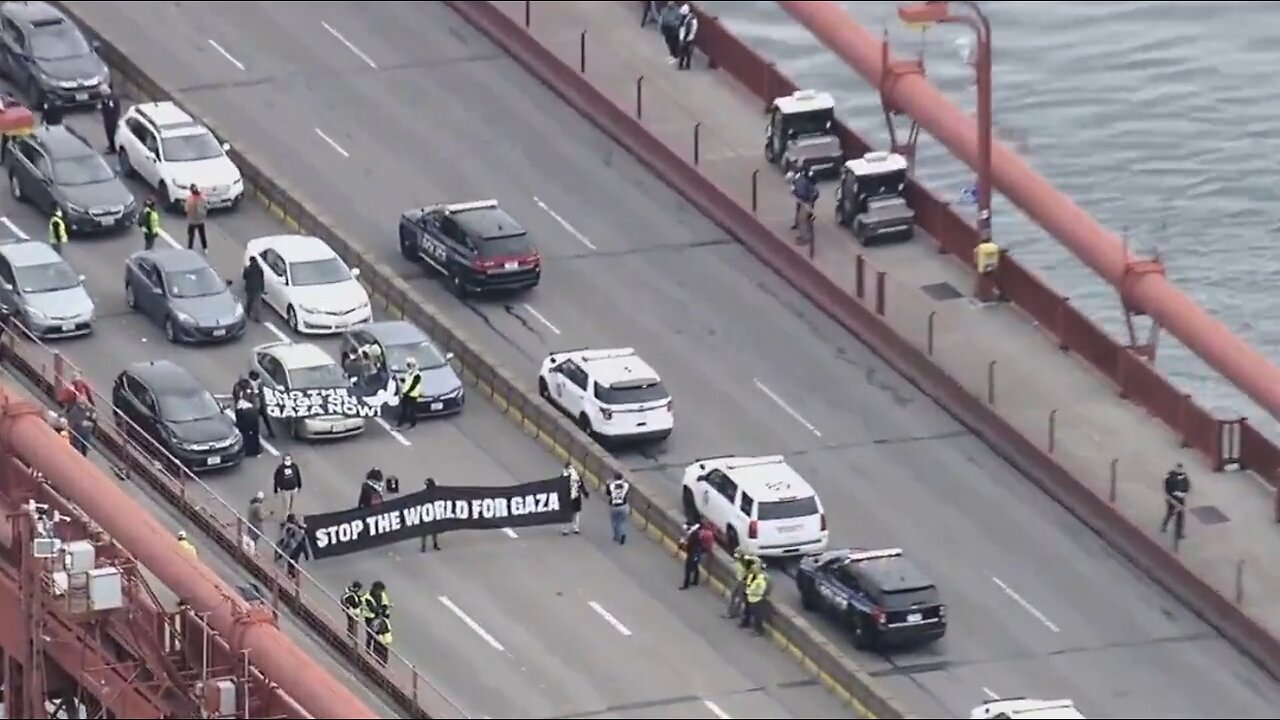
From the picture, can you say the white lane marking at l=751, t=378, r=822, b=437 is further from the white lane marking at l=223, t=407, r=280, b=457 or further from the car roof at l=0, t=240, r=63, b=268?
the car roof at l=0, t=240, r=63, b=268

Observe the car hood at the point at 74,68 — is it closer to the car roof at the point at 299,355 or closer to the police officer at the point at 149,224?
the police officer at the point at 149,224

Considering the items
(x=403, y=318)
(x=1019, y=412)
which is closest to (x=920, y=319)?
(x=1019, y=412)

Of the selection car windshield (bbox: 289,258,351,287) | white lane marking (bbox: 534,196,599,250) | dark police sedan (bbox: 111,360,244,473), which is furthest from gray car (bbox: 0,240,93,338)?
white lane marking (bbox: 534,196,599,250)

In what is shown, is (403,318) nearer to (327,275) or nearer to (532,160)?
(327,275)

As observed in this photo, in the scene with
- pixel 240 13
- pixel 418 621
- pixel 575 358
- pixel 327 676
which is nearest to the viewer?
pixel 327 676

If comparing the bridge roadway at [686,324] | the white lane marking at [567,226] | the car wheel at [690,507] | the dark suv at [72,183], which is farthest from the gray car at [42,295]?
the car wheel at [690,507]
